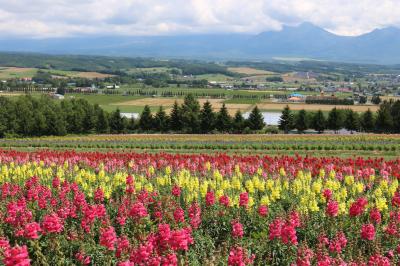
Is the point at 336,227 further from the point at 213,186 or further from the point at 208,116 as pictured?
the point at 208,116

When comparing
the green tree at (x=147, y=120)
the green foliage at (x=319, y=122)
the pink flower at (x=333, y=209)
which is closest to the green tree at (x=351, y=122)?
the green foliage at (x=319, y=122)

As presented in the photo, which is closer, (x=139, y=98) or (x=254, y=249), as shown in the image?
(x=254, y=249)

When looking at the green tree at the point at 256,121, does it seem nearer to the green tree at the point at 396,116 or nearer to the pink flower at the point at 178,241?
the green tree at the point at 396,116

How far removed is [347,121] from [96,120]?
4051 centimetres

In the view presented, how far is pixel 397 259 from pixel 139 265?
501 cm

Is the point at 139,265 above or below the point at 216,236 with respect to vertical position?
above

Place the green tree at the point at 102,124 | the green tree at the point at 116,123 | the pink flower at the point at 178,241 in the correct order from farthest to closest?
the green tree at the point at 116,123 → the green tree at the point at 102,124 → the pink flower at the point at 178,241

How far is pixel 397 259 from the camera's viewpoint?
9.79 m

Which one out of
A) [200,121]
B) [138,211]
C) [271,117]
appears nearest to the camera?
[138,211]

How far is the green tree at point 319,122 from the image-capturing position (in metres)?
82.1

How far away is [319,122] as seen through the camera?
82.1 metres

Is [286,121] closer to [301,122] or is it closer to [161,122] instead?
[301,122]

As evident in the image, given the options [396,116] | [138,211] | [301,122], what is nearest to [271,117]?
[301,122]

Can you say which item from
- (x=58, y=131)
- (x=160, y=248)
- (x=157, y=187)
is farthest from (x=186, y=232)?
(x=58, y=131)
